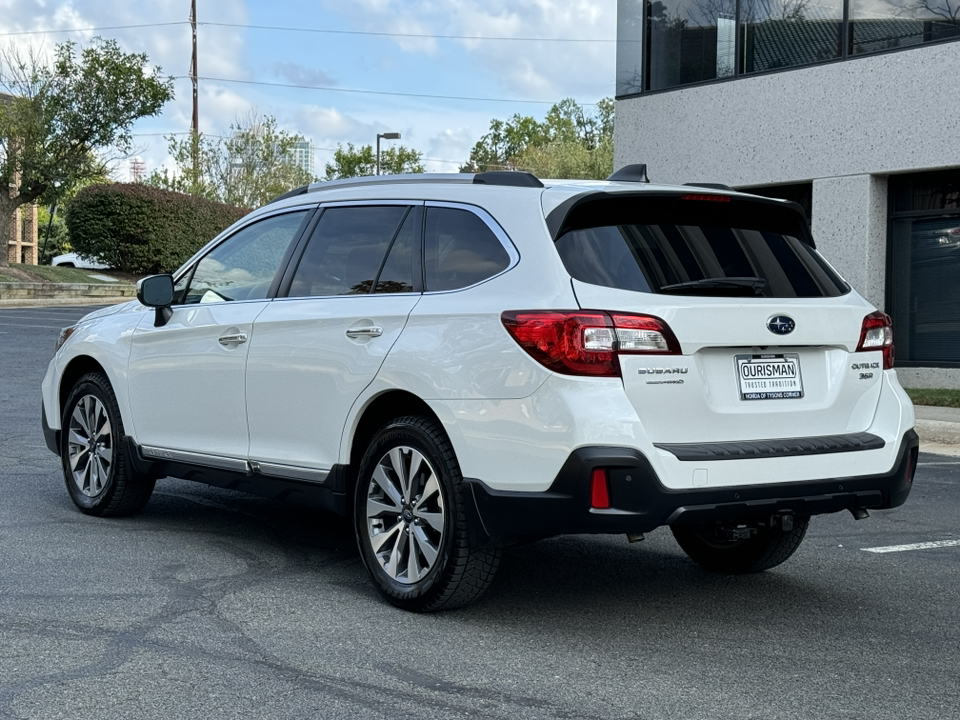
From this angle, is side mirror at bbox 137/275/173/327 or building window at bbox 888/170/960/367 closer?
side mirror at bbox 137/275/173/327

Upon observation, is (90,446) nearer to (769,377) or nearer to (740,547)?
(740,547)

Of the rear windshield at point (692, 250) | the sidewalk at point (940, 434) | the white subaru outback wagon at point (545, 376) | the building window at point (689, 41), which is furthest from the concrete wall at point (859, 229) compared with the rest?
the rear windshield at point (692, 250)

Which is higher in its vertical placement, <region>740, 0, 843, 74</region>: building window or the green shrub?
<region>740, 0, 843, 74</region>: building window

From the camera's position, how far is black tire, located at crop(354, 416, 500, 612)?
512 centimetres

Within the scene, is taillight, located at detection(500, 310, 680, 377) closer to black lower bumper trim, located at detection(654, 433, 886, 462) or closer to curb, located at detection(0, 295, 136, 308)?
black lower bumper trim, located at detection(654, 433, 886, 462)

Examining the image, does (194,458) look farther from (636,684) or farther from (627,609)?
(636,684)

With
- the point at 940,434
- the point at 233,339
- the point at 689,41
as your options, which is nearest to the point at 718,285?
the point at 233,339

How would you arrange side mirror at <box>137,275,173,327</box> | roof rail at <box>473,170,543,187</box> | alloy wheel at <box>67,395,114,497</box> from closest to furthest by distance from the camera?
1. roof rail at <box>473,170,543,187</box>
2. side mirror at <box>137,275,173,327</box>
3. alloy wheel at <box>67,395,114,497</box>

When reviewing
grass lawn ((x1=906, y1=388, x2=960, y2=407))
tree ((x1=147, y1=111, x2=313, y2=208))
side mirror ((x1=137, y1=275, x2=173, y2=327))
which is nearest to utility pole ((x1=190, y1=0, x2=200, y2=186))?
tree ((x1=147, y1=111, x2=313, y2=208))

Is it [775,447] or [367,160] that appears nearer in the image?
[775,447]

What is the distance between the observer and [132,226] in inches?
1614

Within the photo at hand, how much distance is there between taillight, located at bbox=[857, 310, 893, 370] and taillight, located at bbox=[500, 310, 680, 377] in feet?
3.46

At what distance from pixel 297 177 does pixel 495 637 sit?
52277 millimetres

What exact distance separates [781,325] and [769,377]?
22 cm
